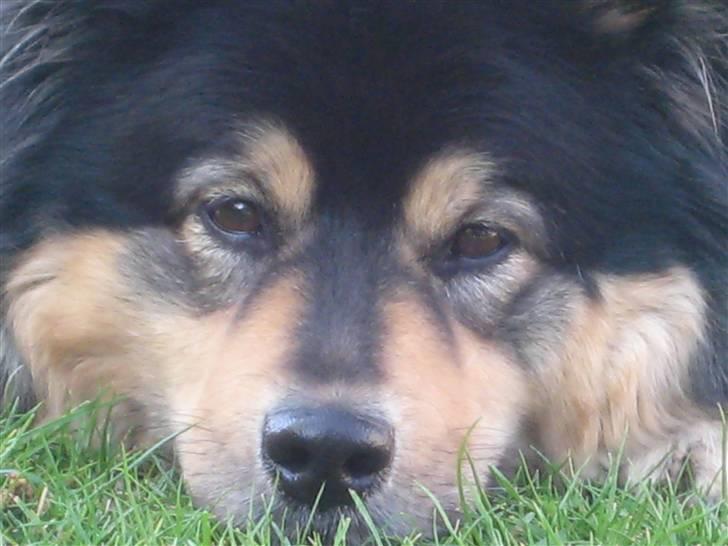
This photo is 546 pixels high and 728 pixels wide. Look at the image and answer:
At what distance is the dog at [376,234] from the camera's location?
2893 millimetres

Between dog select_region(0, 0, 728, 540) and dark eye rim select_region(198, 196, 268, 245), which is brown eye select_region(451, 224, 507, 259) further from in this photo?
dark eye rim select_region(198, 196, 268, 245)

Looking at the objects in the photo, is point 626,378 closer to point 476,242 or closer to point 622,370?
point 622,370

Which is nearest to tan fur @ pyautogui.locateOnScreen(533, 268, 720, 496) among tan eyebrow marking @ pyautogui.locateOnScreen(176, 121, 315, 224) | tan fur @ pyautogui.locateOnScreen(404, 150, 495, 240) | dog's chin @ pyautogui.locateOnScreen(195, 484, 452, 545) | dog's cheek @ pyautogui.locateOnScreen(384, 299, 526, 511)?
dog's cheek @ pyautogui.locateOnScreen(384, 299, 526, 511)

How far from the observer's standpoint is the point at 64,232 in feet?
10.9

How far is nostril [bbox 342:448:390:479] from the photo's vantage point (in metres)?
2.71

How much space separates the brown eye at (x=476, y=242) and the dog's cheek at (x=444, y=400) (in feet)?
0.64

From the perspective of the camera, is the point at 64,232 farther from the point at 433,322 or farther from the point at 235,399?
the point at 433,322

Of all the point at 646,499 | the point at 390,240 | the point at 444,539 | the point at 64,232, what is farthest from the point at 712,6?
the point at 64,232

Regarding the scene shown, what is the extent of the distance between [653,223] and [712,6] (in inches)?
21.9

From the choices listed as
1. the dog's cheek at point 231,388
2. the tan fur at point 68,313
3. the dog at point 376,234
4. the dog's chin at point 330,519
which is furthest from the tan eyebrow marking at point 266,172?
the dog's chin at point 330,519

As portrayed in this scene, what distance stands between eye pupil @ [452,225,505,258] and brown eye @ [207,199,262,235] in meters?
0.48

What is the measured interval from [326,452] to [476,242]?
732mm

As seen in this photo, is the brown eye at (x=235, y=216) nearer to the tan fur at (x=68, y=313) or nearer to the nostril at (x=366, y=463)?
the tan fur at (x=68, y=313)

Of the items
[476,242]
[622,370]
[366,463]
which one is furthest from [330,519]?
[622,370]
